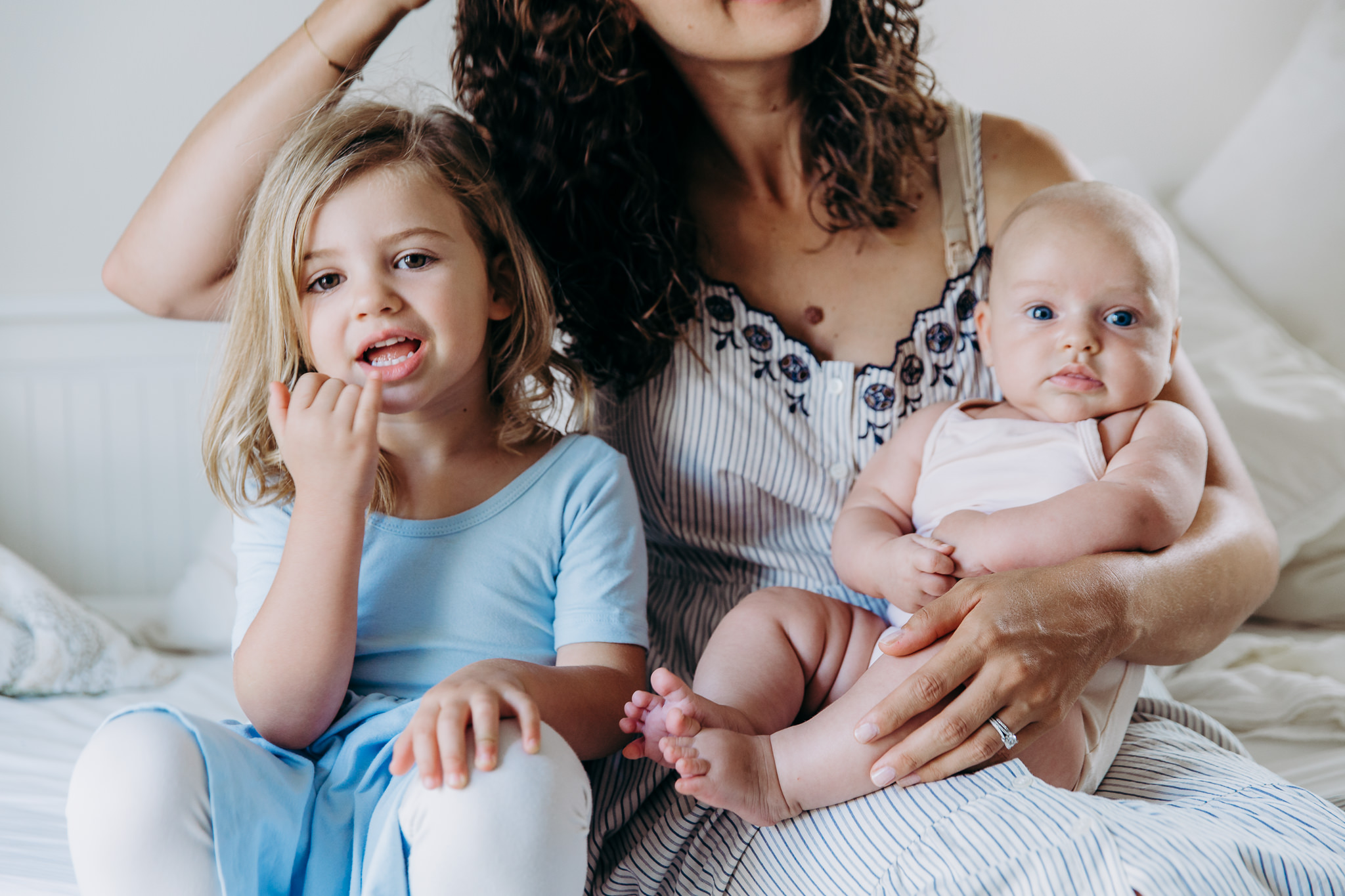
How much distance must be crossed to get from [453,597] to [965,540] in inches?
20.2

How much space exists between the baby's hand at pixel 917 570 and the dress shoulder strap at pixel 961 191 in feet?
1.40

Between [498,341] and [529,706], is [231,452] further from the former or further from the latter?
[529,706]

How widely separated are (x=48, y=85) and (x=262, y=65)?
1.06 metres

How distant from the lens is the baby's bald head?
1030 millimetres

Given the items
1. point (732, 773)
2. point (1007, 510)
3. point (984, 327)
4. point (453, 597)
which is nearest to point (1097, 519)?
point (1007, 510)

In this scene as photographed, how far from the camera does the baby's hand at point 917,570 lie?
0.94 metres

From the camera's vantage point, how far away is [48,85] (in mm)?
1854

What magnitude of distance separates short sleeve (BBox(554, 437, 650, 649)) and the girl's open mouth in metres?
0.22

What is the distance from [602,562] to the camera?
1021 mm

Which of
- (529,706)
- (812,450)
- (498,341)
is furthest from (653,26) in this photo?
(529,706)

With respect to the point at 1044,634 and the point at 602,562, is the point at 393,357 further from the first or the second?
the point at 1044,634

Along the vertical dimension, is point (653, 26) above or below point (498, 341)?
above

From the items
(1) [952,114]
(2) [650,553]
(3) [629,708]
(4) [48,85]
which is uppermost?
(1) [952,114]

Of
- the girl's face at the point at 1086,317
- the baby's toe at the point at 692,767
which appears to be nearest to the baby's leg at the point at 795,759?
the baby's toe at the point at 692,767
